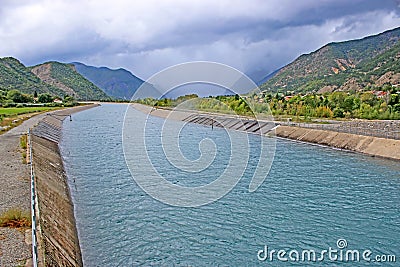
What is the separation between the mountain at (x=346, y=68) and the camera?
119562 mm

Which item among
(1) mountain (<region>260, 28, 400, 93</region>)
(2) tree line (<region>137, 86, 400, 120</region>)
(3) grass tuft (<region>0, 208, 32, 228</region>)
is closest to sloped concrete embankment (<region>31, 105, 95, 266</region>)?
(3) grass tuft (<region>0, 208, 32, 228</region>)

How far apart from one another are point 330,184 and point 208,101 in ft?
250

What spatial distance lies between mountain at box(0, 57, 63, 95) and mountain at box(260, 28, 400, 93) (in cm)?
10186

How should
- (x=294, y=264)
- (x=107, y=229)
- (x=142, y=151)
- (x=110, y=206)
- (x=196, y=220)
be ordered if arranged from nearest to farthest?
(x=294, y=264)
(x=107, y=229)
(x=196, y=220)
(x=110, y=206)
(x=142, y=151)

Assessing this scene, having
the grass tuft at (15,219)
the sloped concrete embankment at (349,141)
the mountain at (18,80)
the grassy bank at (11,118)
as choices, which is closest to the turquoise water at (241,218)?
the grass tuft at (15,219)

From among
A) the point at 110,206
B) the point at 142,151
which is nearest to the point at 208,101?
the point at 142,151

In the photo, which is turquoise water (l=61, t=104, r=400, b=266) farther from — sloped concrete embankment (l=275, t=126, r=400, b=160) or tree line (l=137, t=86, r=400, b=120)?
tree line (l=137, t=86, r=400, b=120)

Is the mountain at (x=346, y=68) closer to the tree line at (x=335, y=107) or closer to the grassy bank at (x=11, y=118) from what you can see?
the tree line at (x=335, y=107)

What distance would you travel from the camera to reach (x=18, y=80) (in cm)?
17300

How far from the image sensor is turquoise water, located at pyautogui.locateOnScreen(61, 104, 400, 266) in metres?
13.0

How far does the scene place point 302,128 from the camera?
47000 mm

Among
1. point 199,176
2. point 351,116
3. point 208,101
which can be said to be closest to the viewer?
point 199,176

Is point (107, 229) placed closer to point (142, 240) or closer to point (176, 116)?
point (142, 240)

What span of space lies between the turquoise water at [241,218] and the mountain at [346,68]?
97.3 metres
